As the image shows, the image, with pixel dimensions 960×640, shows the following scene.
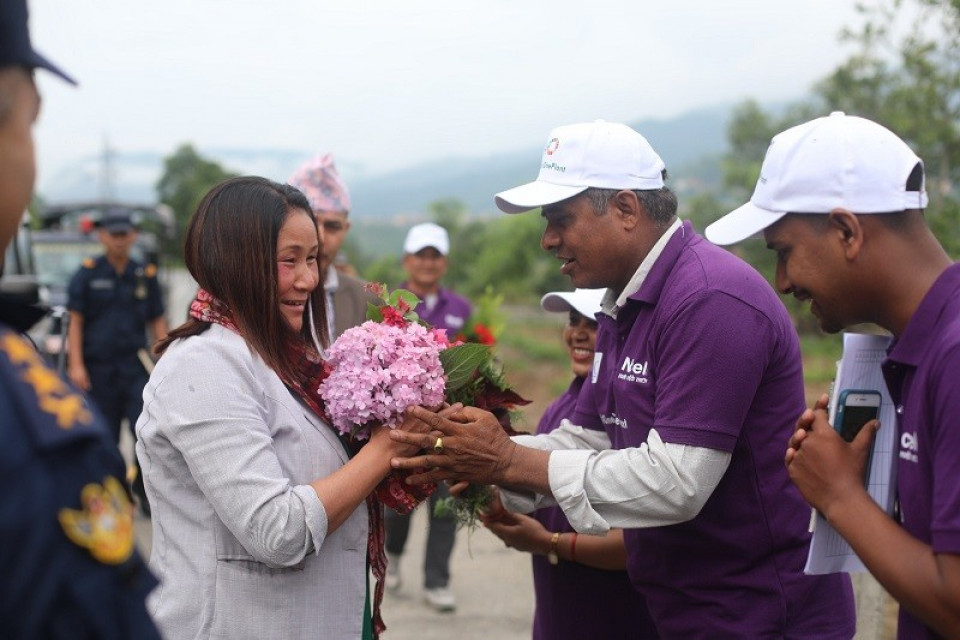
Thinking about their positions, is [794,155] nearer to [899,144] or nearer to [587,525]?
[899,144]

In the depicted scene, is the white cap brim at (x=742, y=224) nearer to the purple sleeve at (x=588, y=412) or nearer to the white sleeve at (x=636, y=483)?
the white sleeve at (x=636, y=483)

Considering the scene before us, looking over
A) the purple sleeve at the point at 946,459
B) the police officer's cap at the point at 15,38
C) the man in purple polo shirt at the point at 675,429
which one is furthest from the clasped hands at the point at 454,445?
the police officer's cap at the point at 15,38

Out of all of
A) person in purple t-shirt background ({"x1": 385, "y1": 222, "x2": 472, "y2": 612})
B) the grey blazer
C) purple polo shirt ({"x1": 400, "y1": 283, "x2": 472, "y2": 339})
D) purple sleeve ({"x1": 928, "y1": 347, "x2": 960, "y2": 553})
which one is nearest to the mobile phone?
purple sleeve ({"x1": 928, "y1": 347, "x2": 960, "y2": 553})

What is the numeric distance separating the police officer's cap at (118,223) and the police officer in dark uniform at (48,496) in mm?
7514

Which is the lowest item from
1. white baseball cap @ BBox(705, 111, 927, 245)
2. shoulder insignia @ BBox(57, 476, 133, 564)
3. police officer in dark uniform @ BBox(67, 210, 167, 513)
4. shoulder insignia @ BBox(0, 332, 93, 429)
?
police officer in dark uniform @ BBox(67, 210, 167, 513)

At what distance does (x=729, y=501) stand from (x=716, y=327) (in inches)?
20.5

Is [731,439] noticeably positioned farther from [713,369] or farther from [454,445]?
[454,445]

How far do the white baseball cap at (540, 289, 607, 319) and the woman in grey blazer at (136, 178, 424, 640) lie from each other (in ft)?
4.83

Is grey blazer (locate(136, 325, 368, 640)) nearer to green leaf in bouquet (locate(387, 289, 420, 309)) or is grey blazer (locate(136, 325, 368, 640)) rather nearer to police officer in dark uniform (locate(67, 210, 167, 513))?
green leaf in bouquet (locate(387, 289, 420, 309))

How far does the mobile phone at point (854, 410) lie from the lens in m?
2.21

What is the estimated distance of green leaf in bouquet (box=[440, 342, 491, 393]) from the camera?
302 cm

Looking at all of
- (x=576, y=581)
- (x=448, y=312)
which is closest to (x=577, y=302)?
(x=576, y=581)

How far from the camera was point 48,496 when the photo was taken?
119 centimetres

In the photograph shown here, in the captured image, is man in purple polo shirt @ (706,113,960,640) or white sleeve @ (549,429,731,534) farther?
white sleeve @ (549,429,731,534)
